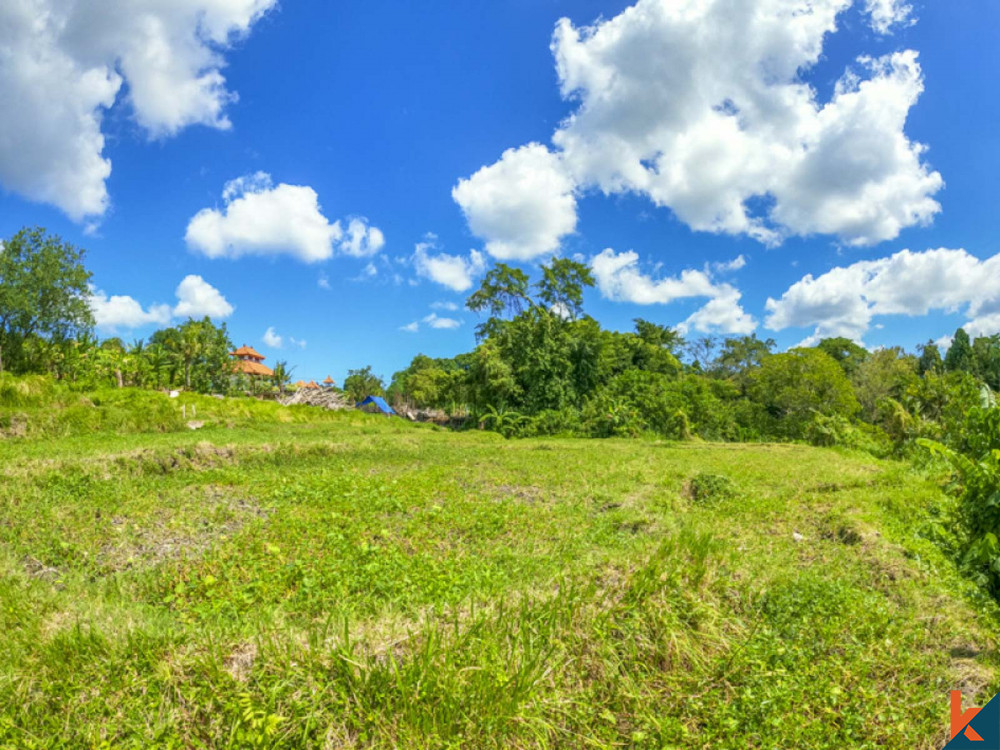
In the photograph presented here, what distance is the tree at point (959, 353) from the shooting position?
47.8m

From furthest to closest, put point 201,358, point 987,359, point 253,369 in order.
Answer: point 253,369 → point 987,359 → point 201,358

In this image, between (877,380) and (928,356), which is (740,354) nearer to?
(877,380)

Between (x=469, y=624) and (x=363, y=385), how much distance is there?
5476cm

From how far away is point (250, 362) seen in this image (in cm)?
5075

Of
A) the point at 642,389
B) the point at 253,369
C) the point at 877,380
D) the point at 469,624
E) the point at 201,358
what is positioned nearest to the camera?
the point at 469,624

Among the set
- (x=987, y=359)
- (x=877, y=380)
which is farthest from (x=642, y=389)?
(x=987, y=359)

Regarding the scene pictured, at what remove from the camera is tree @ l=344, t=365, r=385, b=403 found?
2180 inches

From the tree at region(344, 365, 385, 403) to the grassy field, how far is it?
161 feet

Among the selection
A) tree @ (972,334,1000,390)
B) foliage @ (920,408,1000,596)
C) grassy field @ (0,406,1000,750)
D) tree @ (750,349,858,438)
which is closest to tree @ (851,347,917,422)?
tree @ (750,349,858,438)

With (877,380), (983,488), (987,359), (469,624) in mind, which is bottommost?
(469,624)

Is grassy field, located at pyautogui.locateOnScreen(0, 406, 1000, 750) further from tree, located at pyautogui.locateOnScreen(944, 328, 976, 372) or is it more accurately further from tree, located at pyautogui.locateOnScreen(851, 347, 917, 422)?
tree, located at pyautogui.locateOnScreen(944, 328, 976, 372)

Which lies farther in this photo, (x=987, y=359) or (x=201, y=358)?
(x=987, y=359)

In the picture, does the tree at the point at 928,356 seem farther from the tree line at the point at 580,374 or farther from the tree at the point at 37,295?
the tree at the point at 37,295

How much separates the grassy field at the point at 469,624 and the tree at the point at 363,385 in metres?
49.0
